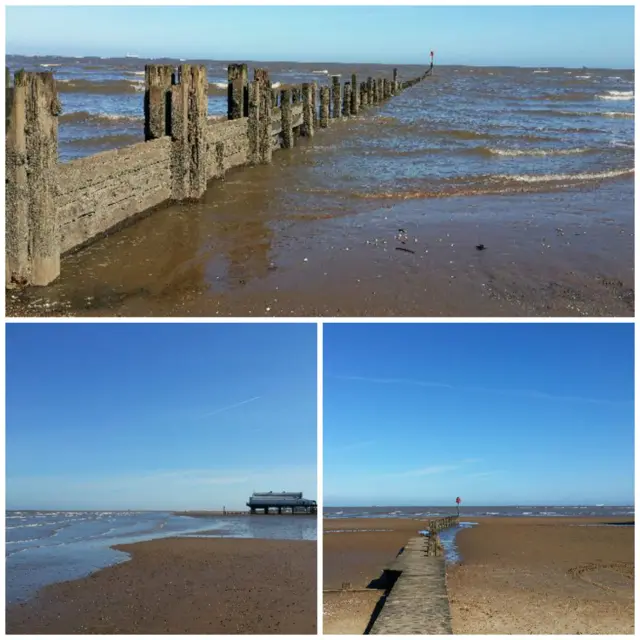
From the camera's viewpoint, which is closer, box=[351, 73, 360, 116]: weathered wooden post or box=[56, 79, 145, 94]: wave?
box=[351, 73, 360, 116]: weathered wooden post

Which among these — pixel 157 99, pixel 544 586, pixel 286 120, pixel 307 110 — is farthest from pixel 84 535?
pixel 307 110

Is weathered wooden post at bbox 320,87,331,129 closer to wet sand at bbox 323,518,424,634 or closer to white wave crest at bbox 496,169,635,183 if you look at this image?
white wave crest at bbox 496,169,635,183

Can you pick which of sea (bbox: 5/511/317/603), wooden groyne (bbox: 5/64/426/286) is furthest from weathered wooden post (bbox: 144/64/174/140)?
sea (bbox: 5/511/317/603)

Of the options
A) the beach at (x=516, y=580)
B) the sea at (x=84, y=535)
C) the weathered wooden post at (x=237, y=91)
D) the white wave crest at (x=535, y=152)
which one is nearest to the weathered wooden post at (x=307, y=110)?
the white wave crest at (x=535, y=152)

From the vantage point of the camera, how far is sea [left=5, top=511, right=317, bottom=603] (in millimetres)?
9953

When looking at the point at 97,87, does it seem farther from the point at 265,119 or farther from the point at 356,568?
the point at 356,568

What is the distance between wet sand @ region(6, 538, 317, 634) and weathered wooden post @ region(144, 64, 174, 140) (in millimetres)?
6455

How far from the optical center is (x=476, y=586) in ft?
33.4

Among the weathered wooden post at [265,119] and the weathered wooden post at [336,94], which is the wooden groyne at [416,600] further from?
the weathered wooden post at [336,94]

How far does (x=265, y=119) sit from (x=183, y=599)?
11.5 metres

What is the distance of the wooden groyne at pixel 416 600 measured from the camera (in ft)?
22.3

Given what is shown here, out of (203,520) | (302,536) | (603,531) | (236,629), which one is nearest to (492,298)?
(236,629)

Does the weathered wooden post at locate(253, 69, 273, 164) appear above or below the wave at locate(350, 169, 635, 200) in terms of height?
above

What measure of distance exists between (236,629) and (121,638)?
1.24 m
